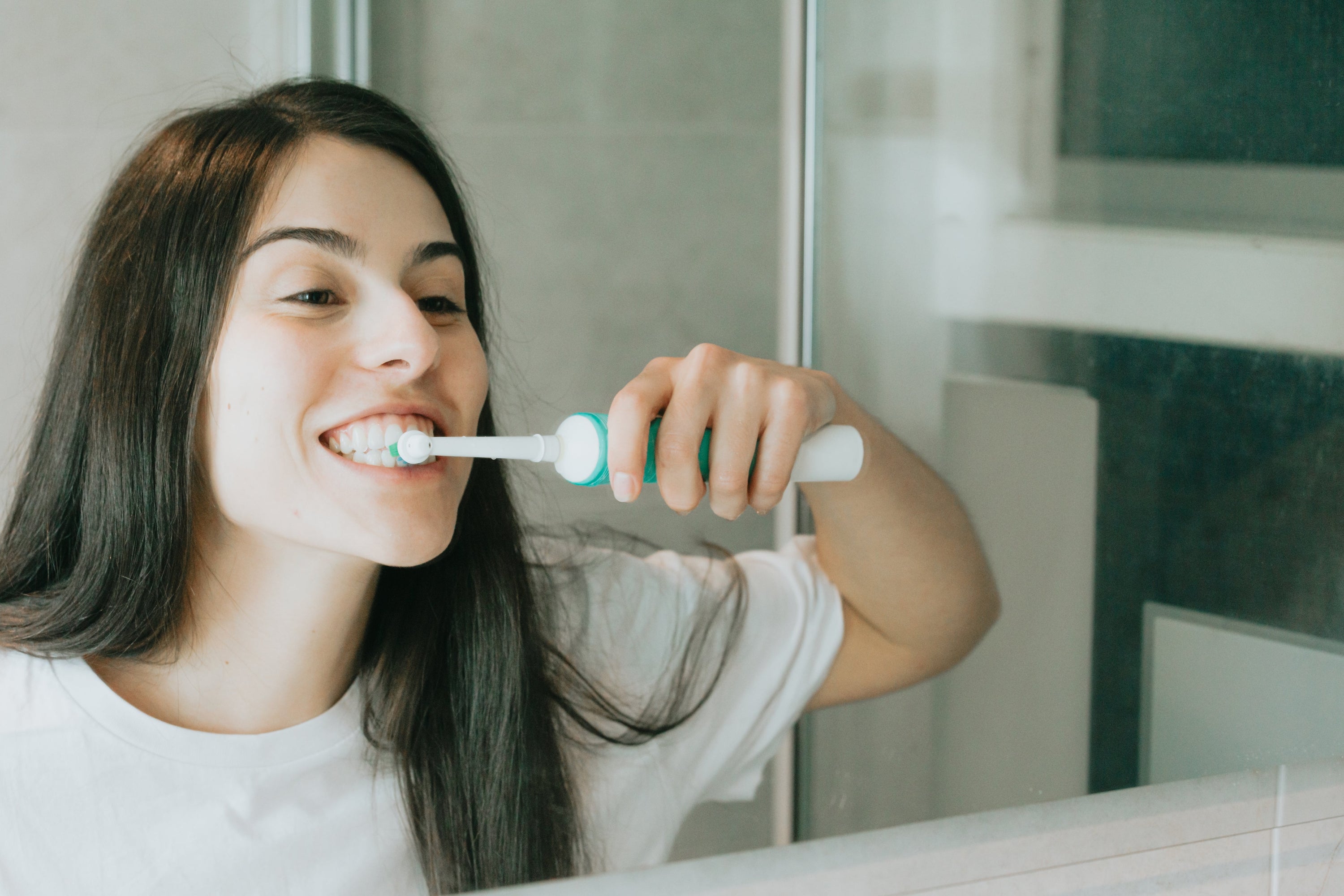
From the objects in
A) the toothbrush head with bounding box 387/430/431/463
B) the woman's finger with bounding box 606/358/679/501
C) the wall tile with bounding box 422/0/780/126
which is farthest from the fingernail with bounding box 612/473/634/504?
the wall tile with bounding box 422/0/780/126

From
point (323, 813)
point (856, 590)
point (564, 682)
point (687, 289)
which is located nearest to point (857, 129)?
point (687, 289)

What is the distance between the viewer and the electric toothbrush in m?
0.49

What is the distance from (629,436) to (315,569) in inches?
9.0

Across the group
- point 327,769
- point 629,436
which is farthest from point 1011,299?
point 327,769

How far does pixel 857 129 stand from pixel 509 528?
37 centimetres

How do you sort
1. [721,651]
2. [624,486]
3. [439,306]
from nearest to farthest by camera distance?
[624,486]
[439,306]
[721,651]

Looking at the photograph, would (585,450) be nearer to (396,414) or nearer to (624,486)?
(624,486)

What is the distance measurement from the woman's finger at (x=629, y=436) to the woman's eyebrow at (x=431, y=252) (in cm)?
13

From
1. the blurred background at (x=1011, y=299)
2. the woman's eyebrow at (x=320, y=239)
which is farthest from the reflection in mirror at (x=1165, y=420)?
the woman's eyebrow at (x=320, y=239)

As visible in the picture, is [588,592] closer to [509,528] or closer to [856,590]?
[509,528]

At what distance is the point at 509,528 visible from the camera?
673mm

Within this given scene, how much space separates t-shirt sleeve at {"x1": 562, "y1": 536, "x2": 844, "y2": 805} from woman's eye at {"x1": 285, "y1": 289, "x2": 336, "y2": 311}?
0.23 meters

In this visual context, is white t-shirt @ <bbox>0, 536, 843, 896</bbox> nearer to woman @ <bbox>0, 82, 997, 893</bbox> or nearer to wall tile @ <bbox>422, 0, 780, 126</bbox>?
woman @ <bbox>0, 82, 997, 893</bbox>

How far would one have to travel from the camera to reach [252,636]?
0.62 metres
